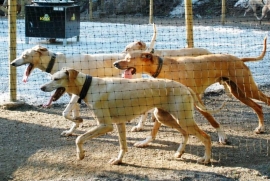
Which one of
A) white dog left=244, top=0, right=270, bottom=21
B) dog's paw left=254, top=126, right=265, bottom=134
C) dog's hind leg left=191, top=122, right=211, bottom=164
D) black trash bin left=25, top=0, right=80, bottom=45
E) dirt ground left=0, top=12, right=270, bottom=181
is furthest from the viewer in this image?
white dog left=244, top=0, right=270, bottom=21

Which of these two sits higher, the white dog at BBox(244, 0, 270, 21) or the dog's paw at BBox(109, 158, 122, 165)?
the white dog at BBox(244, 0, 270, 21)

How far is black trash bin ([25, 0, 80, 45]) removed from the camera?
43.7 feet

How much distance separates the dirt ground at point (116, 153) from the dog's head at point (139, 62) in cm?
88

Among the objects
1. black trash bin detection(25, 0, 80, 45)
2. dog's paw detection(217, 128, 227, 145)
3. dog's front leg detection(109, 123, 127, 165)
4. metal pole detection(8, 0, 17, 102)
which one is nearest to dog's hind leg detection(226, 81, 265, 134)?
dog's paw detection(217, 128, 227, 145)

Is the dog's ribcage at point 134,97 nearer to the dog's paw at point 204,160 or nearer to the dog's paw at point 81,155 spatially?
the dog's paw at point 81,155

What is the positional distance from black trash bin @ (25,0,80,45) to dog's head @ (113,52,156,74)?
7.53 metres

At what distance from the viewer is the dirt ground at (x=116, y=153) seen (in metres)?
5.10

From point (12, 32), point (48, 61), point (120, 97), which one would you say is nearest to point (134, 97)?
point (120, 97)

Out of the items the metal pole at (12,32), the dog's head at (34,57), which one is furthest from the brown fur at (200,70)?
the metal pole at (12,32)

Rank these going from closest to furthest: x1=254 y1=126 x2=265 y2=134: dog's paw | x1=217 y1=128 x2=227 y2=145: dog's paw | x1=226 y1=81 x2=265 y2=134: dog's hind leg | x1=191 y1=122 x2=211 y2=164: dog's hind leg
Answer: x1=191 y1=122 x2=211 y2=164: dog's hind leg
x1=217 y1=128 x2=227 y2=145: dog's paw
x1=226 y1=81 x2=265 y2=134: dog's hind leg
x1=254 y1=126 x2=265 y2=134: dog's paw

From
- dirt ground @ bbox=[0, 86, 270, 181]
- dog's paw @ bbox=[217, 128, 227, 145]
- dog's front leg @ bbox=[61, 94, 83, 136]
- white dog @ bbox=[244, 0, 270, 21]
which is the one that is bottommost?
dirt ground @ bbox=[0, 86, 270, 181]

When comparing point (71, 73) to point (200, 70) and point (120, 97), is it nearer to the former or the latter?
point (120, 97)

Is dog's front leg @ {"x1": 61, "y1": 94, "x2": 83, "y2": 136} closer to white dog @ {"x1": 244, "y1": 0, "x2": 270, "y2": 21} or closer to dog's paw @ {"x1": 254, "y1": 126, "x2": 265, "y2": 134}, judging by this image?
dog's paw @ {"x1": 254, "y1": 126, "x2": 265, "y2": 134}

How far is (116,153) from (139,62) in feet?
3.41
